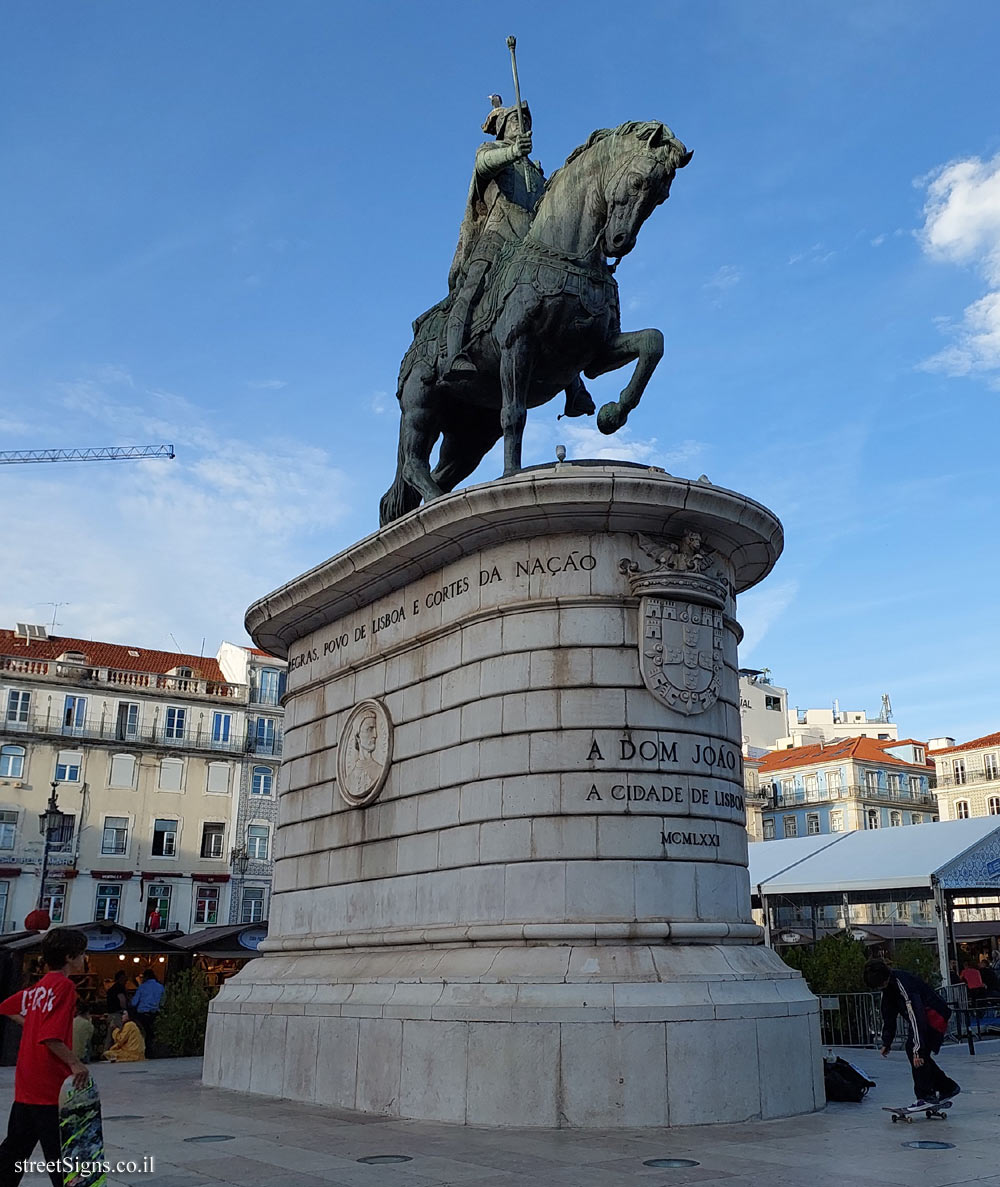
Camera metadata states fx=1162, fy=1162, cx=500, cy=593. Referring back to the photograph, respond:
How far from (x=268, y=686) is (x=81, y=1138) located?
59.0 metres

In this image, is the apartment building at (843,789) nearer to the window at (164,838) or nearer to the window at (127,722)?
the window at (164,838)

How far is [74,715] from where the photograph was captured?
190 ft

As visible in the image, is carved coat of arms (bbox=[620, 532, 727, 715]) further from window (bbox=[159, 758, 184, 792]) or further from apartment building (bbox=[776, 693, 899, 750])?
apartment building (bbox=[776, 693, 899, 750])

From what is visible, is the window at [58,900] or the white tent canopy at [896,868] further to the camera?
the window at [58,900]

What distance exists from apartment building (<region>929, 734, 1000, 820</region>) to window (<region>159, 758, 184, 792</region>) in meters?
47.6

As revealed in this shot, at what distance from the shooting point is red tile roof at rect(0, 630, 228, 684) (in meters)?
61.1

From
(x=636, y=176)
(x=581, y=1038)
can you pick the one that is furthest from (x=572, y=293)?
(x=581, y=1038)

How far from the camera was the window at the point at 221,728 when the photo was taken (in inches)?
2429

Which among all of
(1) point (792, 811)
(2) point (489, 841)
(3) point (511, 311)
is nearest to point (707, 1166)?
(2) point (489, 841)

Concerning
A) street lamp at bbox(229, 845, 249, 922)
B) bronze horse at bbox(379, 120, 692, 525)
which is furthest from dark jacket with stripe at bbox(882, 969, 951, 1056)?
street lamp at bbox(229, 845, 249, 922)

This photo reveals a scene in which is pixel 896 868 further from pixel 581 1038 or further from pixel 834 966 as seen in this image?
pixel 581 1038

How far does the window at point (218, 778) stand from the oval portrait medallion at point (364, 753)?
158 ft

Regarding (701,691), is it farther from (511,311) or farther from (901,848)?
(901,848)

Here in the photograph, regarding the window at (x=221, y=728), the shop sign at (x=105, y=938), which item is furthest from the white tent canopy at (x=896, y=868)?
the window at (x=221, y=728)
